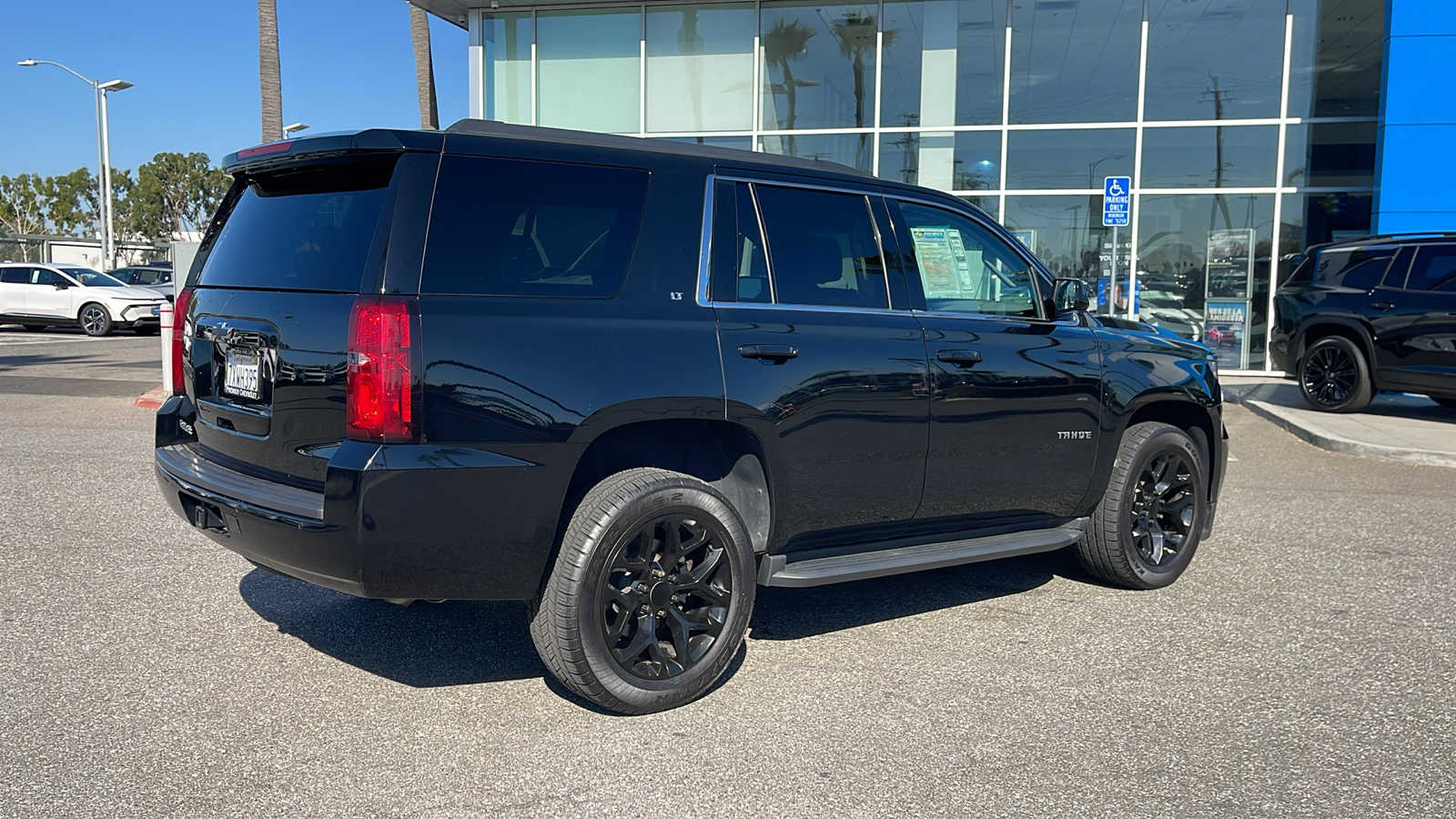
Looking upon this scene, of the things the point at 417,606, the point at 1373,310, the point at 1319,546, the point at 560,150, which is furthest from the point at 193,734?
the point at 1373,310

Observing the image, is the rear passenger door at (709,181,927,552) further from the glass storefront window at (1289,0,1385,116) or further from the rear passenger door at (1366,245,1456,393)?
the glass storefront window at (1289,0,1385,116)

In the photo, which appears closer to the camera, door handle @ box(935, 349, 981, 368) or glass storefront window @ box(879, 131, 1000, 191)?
door handle @ box(935, 349, 981, 368)

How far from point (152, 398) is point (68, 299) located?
14.7m

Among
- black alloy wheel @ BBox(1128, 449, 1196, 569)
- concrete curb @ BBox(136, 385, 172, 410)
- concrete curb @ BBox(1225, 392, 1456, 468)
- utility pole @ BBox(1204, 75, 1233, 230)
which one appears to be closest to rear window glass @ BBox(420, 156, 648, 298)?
black alloy wheel @ BBox(1128, 449, 1196, 569)

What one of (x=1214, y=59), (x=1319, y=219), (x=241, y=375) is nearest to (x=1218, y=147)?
(x=1214, y=59)

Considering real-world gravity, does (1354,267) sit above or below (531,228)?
above

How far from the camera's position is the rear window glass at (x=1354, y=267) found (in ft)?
41.3

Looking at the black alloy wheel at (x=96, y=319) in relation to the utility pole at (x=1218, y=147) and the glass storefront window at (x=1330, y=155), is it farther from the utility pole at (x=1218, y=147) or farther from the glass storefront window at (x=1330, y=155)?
the glass storefront window at (x=1330, y=155)

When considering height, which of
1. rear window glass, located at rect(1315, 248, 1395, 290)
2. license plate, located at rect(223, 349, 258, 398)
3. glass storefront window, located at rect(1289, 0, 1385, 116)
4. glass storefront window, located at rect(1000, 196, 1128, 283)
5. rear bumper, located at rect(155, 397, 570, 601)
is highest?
glass storefront window, located at rect(1289, 0, 1385, 116)

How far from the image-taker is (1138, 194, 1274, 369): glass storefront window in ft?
57.5

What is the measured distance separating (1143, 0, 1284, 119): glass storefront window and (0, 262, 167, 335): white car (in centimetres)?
2022

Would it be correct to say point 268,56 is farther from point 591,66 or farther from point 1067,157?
point 1067,157

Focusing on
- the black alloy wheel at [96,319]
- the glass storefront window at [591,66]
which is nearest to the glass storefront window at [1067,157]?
the glass storefront window at [591,66]

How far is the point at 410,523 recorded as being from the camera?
348cm
